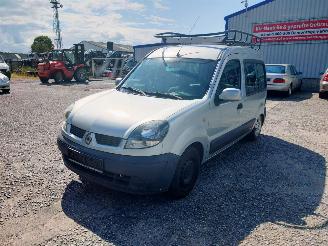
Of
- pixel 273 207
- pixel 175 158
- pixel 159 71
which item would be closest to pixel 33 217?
pixel 175 158

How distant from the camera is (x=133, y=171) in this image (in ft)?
10.5

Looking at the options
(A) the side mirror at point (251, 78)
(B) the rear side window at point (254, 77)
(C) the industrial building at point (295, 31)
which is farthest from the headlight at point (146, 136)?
(C) the industrial building at point (295, 31)

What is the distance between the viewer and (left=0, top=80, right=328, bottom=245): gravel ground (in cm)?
309

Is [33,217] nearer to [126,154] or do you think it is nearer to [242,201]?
[126,154]

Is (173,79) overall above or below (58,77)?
above

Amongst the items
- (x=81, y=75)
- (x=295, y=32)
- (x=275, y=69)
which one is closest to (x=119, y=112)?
(x=275, y=69)

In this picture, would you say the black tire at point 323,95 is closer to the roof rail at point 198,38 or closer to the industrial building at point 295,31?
the industrial building at point 295,31

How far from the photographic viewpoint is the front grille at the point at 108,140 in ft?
10.7

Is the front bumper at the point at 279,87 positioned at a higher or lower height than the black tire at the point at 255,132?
higher

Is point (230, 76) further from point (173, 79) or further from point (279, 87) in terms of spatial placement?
point (279, 87)

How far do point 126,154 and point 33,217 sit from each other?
133cm

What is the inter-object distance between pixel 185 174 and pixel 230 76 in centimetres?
187

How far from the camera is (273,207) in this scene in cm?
377

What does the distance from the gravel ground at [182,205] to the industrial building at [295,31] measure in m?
13.8
